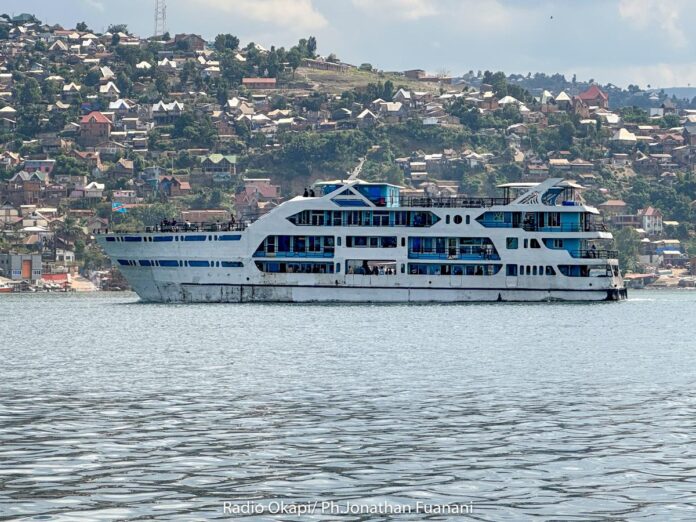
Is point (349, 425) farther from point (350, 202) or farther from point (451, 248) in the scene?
point (350, 202)

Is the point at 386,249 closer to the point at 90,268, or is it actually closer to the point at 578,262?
the point at 578,262

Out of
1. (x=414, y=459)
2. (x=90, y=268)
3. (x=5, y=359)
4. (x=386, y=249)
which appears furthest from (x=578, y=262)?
(x=90, y=268)

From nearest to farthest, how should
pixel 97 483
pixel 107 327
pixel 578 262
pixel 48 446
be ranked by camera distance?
pixel 97 483 < pixel 48 446 < pixel 107 327 < pixel 578 262

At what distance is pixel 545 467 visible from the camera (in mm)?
25297

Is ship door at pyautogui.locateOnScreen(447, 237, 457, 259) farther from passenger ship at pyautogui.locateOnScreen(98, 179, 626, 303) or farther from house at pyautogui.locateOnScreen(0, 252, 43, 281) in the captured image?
house at pyautogui.locateOnScreen(0, 252, 43, 281)

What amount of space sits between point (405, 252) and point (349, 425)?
198 feet

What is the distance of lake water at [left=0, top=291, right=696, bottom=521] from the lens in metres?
22.7

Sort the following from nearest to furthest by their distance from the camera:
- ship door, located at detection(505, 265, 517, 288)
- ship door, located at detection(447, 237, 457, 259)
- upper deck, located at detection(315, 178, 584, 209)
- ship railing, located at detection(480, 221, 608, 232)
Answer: ship railing, located at detection(480, 221, 608, 232) → ship door, located at detection(505, 265, 517, 288) → ship door, located at detection(447, 237, 457, 259) → upper deck, located at detection(315, 178, 584, 209)

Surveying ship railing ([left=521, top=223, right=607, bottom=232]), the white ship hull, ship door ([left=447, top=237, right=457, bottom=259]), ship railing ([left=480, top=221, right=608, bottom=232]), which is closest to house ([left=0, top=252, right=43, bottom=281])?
the white ship hull

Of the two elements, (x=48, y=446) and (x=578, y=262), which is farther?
(x=578, y=262)

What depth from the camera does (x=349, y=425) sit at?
30.5 metres

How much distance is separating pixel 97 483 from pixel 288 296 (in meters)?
67.8

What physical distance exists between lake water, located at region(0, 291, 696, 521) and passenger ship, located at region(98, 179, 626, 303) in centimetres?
3060

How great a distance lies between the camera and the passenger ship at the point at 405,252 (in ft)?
297
